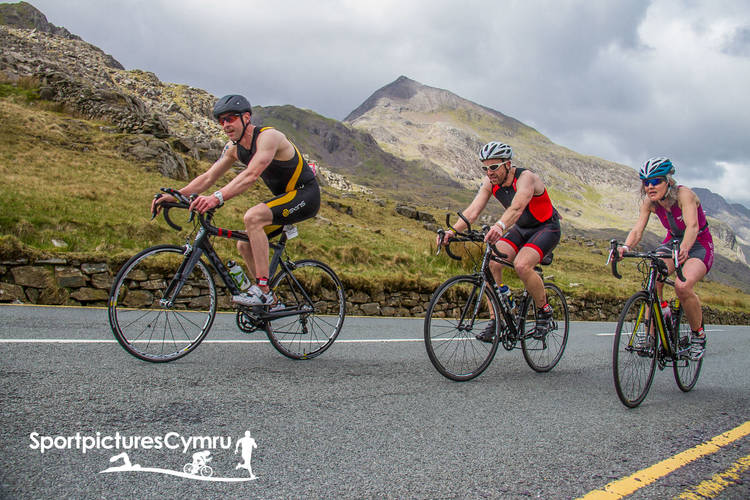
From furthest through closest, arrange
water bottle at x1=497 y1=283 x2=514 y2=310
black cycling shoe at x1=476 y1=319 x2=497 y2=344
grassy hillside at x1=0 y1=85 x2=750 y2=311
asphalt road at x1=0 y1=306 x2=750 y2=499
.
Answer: grassy hillside at x1=0 y1=85 x2=750 y2=311 → water bottle at x1=497 y1=283 x2=514 y2=310 → black cycling shoe at x1=476 y1=319 x2=497 y2=344 → asphalt road at x1=0 y1=306 x2=750 y2=499

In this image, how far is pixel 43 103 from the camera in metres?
33.8

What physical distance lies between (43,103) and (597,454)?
41.3 meters

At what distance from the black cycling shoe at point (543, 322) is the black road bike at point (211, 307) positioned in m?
2.19

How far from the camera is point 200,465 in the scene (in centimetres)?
235

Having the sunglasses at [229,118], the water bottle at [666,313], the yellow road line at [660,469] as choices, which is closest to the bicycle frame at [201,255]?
the sunglasses at [229,118]

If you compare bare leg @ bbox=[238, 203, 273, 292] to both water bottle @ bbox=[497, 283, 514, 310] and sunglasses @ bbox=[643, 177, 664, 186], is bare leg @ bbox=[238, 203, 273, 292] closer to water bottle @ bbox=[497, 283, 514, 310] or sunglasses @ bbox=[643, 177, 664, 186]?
water bottle @ bbox=[497, 283, 514, 310]

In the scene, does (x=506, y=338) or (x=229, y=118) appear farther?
(x=506, y=338)

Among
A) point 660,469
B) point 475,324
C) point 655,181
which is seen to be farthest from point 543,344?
point 660,469

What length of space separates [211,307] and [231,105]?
1922 millimetres

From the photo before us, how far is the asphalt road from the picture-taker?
2270 millimetres

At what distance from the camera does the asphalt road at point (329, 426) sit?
227 centimetres

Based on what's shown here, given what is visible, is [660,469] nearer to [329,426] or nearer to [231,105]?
[329,426]

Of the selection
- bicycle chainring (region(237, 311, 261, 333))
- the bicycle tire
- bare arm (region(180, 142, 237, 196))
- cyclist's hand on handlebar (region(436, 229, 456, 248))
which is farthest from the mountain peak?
the bicycle tire

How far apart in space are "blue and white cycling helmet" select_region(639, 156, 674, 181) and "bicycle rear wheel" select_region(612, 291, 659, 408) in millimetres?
1364
